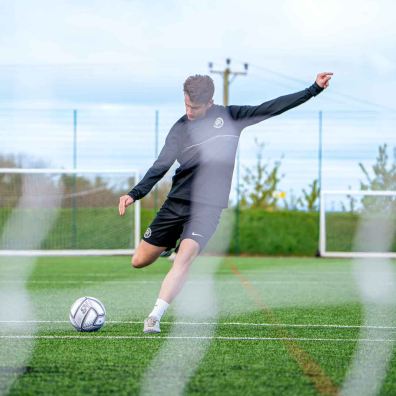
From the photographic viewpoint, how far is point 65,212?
2028 centimetres

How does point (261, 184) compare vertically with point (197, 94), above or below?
below

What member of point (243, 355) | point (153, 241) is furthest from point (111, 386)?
point (153, 241)

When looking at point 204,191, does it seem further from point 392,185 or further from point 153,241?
point 392,185

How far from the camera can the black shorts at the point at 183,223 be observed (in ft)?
21.0

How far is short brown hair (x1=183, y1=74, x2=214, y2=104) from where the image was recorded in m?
6.26

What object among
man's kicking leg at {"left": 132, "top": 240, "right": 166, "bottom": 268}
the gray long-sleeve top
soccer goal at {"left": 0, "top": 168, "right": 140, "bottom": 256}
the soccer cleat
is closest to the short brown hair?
the gray long-sleeve top

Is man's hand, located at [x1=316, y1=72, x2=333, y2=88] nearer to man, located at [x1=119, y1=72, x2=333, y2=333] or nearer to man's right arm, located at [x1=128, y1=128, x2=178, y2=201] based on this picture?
man, located at [x1=119, y1=72, x2=333, y2=333]

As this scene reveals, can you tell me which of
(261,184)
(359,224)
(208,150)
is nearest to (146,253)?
Result: (208,150)

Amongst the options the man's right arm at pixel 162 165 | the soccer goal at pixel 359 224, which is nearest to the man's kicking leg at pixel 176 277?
the man's right arm at pixel 162 165

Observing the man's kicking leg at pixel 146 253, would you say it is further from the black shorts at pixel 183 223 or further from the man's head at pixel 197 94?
the man's head at pixel 197 94

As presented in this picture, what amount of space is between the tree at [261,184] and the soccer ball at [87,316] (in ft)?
52.1

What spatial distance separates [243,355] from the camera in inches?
201

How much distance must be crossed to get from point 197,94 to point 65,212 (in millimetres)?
14361

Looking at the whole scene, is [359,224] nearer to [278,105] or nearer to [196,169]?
[278,105]
